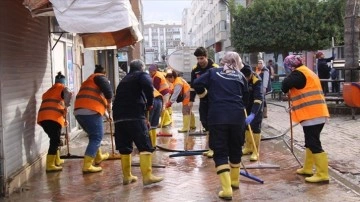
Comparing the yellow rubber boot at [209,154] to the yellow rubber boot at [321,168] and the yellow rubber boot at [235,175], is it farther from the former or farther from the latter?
the yellow rubber boot at [321,168]

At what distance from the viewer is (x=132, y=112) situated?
662 centimetres

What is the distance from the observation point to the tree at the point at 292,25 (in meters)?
26.0

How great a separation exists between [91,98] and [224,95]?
247 centimetres

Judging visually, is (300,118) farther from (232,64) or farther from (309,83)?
(232,64)

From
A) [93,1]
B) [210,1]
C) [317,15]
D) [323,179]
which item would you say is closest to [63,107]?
[93,1]

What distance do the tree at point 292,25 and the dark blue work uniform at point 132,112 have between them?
68.1 ft

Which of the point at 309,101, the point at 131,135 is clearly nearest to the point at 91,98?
the point at 131,135

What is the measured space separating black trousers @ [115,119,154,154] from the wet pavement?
0.54m

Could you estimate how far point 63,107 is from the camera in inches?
305

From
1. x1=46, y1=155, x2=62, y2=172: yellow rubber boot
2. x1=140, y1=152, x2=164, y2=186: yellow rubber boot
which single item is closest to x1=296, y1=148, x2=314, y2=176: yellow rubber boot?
x1=140, y1=152, x2=164, y2=186: yellow rubber boot

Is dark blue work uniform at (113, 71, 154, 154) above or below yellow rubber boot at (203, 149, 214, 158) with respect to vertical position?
above

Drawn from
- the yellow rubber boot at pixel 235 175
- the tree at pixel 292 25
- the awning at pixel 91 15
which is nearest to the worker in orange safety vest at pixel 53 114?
the awning at pixel 91 15

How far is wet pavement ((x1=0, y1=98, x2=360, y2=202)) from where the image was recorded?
6145 mm

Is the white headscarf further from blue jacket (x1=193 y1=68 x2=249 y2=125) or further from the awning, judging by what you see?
the awning
